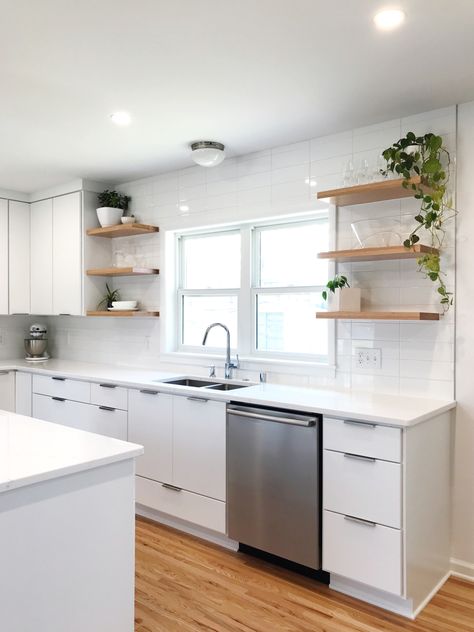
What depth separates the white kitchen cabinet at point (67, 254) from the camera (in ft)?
14.7

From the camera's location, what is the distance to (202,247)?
4.13 m

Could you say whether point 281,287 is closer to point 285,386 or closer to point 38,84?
point 285,386

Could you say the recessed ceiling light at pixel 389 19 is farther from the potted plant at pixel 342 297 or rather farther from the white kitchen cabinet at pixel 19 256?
the white kitchen cabinet at pixel 19 256

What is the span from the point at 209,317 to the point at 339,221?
134 centimetres

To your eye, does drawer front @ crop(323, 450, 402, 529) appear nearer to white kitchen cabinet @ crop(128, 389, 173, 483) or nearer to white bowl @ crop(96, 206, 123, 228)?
white kitchen cabinet @ crop(128, 389, 173, 483)

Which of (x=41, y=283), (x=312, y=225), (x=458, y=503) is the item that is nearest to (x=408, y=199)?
(x=312, y=225)

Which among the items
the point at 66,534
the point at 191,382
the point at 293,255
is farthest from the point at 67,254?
the point at 66,534

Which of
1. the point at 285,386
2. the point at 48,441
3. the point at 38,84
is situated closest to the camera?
the point at 48,441

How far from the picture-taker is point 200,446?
3.11 metres

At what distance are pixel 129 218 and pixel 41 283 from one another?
1213mm

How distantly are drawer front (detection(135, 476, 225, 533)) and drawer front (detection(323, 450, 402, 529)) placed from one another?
754mm

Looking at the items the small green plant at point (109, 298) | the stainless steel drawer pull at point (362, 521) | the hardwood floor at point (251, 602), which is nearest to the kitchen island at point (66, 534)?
the hardwood floor at point (251, 602)

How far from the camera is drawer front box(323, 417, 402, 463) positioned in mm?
2359

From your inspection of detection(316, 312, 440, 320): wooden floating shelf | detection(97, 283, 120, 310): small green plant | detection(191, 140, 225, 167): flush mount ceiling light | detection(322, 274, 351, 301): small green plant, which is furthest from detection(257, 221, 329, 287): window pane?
detection(97, 283, 120, 310): small green plant
